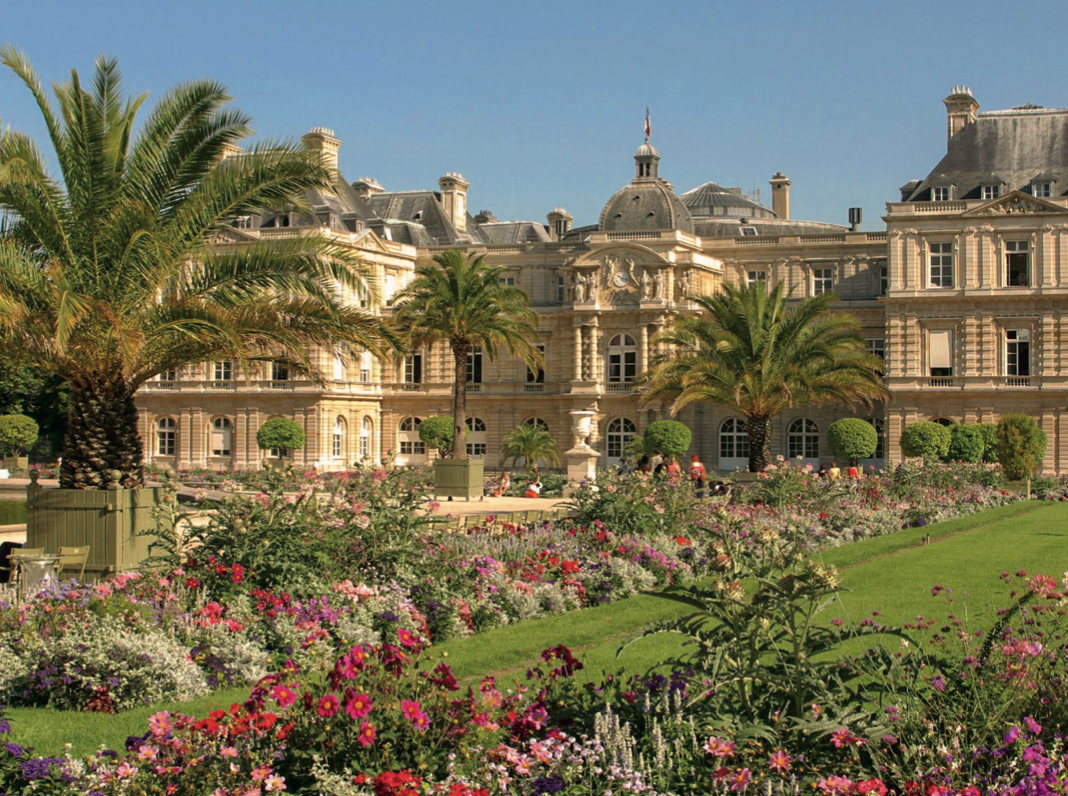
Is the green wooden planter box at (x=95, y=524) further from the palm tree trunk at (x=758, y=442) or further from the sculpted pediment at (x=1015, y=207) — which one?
the sculpted pediment at (x=1015, y=207)

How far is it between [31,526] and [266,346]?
3868 millimetres

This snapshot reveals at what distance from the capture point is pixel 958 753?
21.3ft

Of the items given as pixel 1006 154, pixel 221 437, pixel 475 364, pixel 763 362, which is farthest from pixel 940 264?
pixel 221 437

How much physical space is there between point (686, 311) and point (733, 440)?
18.4 ft

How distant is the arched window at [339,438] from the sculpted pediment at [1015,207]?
2604 centimetres

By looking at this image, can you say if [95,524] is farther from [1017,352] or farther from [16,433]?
[1017,352]

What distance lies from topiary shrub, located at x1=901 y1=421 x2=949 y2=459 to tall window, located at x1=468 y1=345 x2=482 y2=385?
19.7 meters

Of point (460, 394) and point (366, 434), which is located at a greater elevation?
point (460, 394)

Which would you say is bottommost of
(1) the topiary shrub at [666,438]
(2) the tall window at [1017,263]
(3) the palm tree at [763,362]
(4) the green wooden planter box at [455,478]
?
(4) the green wooden planter box at [455,478]

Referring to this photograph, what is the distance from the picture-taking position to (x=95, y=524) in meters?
15.9

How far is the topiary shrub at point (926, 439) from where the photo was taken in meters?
43.1

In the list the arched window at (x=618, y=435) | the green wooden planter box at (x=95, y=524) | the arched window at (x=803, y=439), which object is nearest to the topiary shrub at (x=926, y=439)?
the arched window at (x=803, y=439)

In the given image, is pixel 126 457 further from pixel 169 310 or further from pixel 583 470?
pixel 583 470

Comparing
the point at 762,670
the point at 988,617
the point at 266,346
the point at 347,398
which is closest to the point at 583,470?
the point at 347,398
